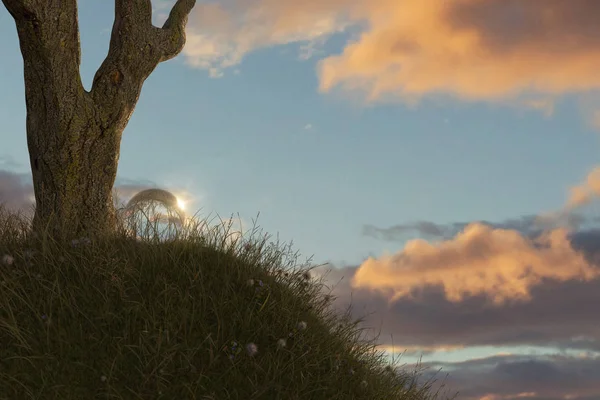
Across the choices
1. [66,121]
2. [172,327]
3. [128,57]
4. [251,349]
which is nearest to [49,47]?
[66,121]

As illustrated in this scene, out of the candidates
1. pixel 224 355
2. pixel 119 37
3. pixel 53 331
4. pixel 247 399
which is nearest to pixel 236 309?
pixel 224 355

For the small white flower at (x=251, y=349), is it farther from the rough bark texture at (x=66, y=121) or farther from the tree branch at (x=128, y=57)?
the tree branch at (x=128, y=57)

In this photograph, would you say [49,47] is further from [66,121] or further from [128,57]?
[128,57]

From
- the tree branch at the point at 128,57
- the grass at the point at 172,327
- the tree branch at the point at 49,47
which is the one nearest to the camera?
the grass at the point at 172,327

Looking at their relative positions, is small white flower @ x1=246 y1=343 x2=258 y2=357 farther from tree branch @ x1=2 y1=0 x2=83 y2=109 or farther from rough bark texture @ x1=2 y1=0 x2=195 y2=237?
tree branch @ x1=2 y1=0 x2=83 y2=109

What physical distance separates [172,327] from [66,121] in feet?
14.8

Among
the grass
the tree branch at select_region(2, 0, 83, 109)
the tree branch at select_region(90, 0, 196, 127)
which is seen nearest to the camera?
the grass

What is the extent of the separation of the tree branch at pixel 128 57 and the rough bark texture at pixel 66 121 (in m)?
0.02

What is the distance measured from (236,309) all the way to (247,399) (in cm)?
133

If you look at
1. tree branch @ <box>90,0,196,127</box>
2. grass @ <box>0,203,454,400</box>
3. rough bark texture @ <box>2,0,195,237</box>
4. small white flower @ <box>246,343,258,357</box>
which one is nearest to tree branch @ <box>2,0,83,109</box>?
rough bark texture @ <box>2,0,195,237</box>

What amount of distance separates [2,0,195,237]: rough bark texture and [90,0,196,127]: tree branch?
20 mm

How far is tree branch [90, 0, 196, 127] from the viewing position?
1065cm

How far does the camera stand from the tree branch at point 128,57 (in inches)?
419

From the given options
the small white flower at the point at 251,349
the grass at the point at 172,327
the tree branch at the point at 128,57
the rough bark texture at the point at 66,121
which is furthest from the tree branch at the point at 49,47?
the small white flower at the point at 251,349
